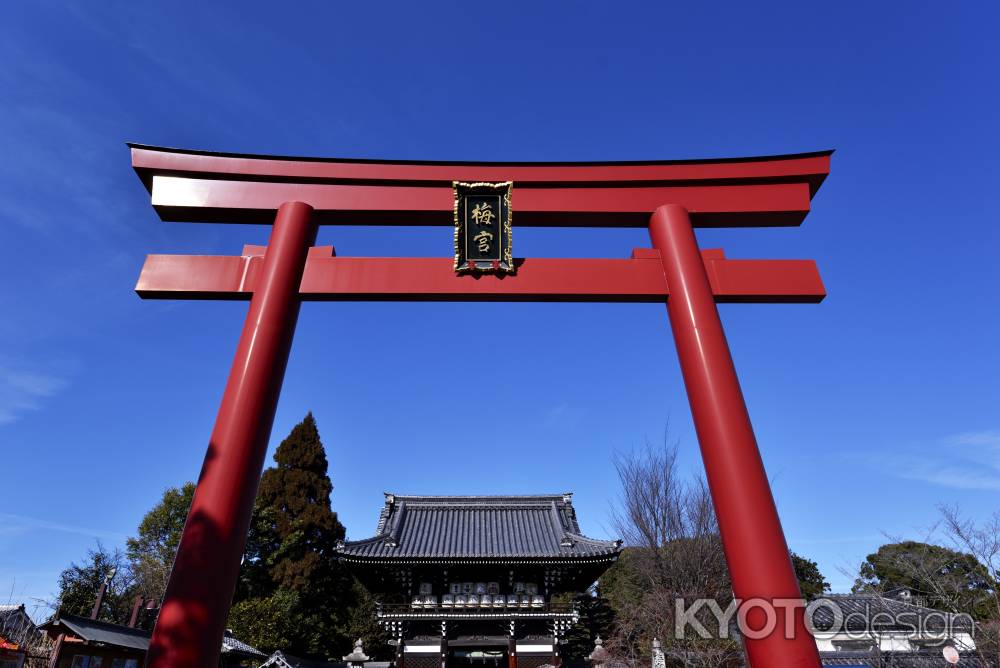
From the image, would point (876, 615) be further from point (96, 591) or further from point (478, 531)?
point (96, 591)

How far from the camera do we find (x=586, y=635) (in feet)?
69.1

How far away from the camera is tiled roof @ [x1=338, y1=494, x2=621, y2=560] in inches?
599

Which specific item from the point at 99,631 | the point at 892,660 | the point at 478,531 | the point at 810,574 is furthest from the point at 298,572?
the point at 810,574

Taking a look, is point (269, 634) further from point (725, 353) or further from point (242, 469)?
point (725, 353)

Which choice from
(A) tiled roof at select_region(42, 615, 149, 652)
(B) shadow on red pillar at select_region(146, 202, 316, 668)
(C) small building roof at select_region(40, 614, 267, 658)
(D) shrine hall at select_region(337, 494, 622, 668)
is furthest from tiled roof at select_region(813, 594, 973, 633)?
(A) tiled roof at select_region(42, 615, 149, 652)

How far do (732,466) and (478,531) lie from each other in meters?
15.9

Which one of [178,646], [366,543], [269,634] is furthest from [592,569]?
[178,646]

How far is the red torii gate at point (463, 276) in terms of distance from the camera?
3.67 m

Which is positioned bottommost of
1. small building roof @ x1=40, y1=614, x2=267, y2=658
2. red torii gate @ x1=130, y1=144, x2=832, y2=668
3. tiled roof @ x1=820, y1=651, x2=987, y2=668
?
tiled roof @ x1=820, y1=651, x2=987, y2=668

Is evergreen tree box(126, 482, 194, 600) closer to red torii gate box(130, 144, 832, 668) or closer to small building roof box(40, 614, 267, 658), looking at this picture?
small building roof box(40, 614, 267, 658)

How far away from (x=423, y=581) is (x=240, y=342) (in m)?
13.0

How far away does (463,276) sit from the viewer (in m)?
4.98

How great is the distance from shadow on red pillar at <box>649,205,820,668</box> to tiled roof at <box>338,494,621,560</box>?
11657 millimetres

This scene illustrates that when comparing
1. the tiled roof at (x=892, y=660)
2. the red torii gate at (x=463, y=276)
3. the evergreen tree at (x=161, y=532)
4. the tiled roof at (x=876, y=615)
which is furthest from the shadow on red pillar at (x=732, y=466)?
the evergreen tree at (x=161, y=532)
